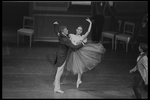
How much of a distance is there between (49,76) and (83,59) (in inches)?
49.7

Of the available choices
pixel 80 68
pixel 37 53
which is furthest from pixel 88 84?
pixel 37 53

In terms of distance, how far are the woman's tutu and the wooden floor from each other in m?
0.46

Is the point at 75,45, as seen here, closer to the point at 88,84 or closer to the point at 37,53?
the point at 88,84

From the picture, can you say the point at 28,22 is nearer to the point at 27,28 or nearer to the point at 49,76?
the point at 27,28

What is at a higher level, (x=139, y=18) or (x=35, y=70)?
(x=139, y=18)

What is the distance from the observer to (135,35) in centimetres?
1201

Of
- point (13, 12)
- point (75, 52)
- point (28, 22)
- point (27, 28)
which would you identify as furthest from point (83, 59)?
point (13, 12)

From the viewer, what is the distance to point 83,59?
7637mm

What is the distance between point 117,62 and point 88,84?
81.5 inches

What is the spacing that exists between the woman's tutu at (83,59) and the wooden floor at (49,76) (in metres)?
0.46

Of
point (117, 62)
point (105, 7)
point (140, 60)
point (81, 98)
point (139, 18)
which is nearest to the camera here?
point (140, 60)

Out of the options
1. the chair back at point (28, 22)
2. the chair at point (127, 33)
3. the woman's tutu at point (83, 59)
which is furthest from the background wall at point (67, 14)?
the woman's tutu at point (83, 59)

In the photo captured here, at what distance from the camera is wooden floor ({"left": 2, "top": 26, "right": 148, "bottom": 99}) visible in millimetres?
7457

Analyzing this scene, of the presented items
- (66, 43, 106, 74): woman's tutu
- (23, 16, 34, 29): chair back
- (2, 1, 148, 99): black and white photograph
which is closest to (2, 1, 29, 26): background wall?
(2, 1, 148, 99): black and white photograph
